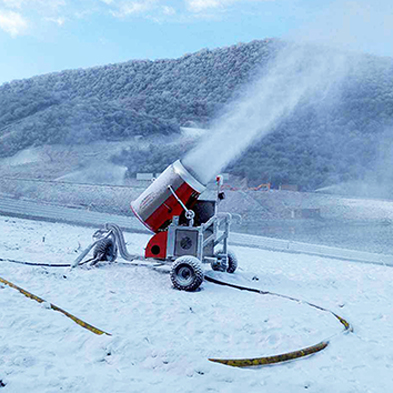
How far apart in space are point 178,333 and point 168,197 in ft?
10.7

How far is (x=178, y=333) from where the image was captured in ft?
15.4

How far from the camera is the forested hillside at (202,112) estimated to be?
154 ft

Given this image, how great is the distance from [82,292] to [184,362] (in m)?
2.71

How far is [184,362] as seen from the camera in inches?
147

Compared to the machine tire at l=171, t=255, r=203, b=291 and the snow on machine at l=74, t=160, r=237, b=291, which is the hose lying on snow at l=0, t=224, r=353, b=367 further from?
the machine tire at l=171, t=255, r=203, b=291

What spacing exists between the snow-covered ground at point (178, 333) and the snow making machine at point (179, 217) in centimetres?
55

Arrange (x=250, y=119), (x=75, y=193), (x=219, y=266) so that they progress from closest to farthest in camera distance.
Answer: (x=219, y=266)
(x=250, y=119)
(x=75, y=193)

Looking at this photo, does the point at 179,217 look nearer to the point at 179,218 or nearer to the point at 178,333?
the point at 179,218

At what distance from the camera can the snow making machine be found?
24.4ft

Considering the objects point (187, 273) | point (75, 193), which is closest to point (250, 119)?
point (187, 273)

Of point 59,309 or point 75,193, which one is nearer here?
point 59,309

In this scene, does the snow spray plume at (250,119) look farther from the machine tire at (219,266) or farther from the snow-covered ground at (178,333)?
the snow-covered ground at (178,333)

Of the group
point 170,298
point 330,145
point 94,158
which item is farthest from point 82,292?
point 330,145

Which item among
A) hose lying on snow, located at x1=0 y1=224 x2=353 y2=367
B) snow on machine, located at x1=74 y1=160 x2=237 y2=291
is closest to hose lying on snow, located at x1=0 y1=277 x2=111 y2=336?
hose lying on snow, located at x1=0 y1=224 x2=353 y2=367
